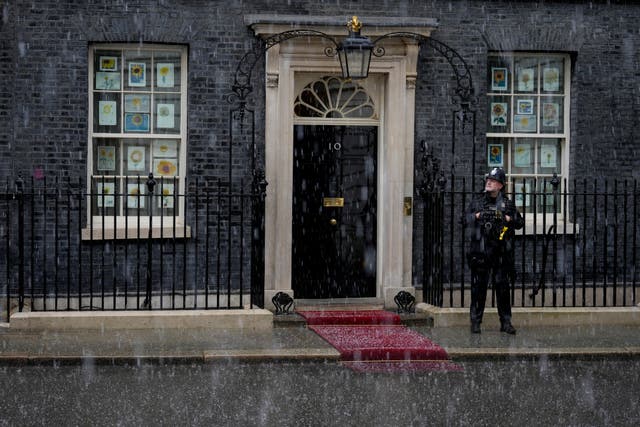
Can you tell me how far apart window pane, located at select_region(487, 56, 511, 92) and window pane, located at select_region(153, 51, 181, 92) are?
13.4 ft

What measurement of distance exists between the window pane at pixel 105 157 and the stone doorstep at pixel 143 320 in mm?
2174

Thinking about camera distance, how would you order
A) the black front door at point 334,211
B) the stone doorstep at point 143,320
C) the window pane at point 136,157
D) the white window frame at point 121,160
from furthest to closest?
the black front door at point 334,211, the window pane at point 136,157, the white window frame at point 121,160, the stone doorstep at point 143,320

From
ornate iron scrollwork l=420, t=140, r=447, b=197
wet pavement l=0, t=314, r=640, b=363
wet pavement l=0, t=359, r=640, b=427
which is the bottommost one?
wet pavement l=0, t=359, r=640, b=427

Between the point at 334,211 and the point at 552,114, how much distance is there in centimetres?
326

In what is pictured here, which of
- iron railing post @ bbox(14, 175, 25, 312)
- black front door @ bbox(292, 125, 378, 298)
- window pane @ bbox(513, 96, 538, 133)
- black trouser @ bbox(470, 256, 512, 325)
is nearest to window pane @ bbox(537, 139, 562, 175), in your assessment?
window pane @ bbox(513, 96, 538, 133)

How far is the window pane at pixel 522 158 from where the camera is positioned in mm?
15125

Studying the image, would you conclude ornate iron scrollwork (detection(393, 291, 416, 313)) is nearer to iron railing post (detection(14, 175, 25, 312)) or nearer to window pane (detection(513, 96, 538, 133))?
window pane (detection(513, 96, 538, 133))

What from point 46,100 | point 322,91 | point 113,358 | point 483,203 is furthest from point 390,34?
point 113,358

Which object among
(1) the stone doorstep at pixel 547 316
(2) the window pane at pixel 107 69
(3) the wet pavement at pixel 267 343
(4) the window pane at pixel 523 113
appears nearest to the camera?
(3) the wet pavement at pixel 267 343

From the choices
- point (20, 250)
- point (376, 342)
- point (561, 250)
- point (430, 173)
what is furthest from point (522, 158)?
point (20, 250)

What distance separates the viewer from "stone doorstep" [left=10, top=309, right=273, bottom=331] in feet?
40.4

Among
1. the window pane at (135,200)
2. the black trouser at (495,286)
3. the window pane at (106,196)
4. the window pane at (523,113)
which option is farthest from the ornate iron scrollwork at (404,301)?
the window pane at (106,196)

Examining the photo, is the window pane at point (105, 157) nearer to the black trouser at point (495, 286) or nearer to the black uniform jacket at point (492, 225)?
the black uniform jacket at point (492, 225)

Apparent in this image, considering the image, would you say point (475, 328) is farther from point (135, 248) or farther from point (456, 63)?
point (135, 248)
